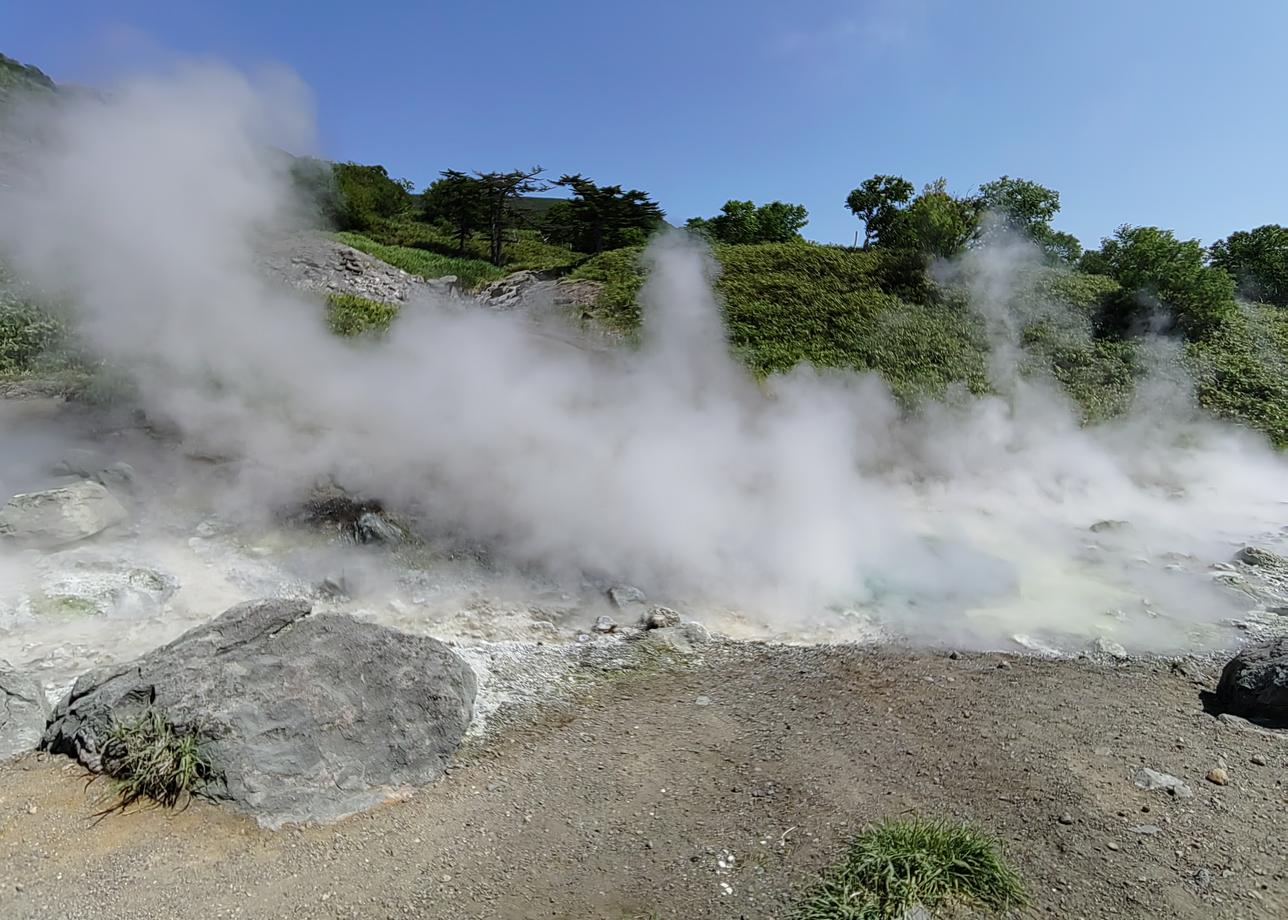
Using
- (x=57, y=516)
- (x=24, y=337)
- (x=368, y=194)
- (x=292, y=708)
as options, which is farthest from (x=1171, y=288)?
(x=368, y=194)

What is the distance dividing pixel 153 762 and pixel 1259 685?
624cm

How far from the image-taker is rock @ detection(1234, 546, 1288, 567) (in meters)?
7.14

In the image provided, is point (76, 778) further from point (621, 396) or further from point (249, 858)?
point (621, 396)

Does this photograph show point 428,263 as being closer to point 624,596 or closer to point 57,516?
point 57,516

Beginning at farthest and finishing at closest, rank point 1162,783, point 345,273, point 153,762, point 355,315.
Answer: point 345,273
point 355,315
point 1162,783
point 153,762

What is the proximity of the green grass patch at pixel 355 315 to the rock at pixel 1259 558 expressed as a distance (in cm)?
981

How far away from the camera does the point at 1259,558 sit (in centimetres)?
718

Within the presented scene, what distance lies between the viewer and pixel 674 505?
Answer: 6477mm

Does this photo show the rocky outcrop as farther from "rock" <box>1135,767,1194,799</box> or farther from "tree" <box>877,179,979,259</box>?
"rock" <box>1135,767,1194,799</box>

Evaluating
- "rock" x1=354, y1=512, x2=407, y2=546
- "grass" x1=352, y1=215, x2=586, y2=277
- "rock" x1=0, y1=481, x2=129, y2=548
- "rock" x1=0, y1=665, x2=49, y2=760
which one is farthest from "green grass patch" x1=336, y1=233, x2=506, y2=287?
"rock" x1=0, y1=665, x2=49, y2=760

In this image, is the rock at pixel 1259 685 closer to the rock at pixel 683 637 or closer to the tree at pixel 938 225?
the rock at pixel 683 637

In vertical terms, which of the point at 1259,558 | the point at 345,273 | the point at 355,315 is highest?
the point at 345,273

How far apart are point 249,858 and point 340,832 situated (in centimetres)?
37

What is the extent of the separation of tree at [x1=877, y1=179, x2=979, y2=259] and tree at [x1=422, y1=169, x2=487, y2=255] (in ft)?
49.7
